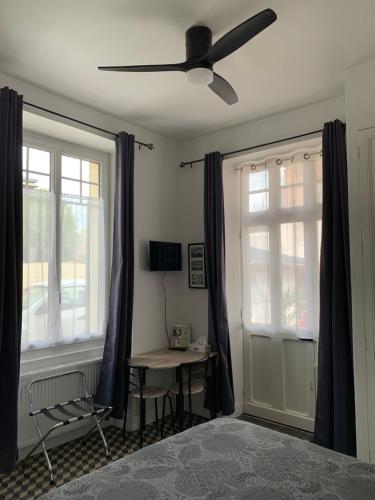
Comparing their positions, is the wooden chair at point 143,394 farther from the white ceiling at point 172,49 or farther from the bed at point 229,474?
the white ceiling at point 172,49

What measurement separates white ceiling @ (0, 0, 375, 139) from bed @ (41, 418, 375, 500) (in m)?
2.26

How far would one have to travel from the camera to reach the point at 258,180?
3.76 m

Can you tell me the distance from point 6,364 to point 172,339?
1.69m

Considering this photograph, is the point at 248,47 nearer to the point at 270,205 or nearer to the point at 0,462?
the point at 270,205

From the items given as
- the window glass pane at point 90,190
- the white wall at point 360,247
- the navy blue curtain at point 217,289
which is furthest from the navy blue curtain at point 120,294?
the white wall at point 360,247

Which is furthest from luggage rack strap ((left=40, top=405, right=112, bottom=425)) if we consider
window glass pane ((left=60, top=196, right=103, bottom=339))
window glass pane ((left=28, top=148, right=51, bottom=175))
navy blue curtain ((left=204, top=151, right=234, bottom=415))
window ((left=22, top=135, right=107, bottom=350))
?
window glass pane ((left=28, top=148, right=51, bottom=175))

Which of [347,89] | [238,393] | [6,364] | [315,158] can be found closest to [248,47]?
[347,89]

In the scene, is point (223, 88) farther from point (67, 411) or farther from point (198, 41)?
point (67, 411)

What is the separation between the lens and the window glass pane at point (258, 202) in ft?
12.1

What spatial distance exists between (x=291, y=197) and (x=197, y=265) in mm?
1155

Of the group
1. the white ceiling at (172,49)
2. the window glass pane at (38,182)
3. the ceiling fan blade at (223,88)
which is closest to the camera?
the white ceiling at (172,49)

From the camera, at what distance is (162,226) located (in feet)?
12.8

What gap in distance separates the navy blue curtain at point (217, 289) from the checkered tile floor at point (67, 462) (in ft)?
1.85

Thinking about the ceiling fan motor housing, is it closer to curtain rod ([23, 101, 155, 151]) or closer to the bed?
curtain rod ([23, 101, 155, 151])
